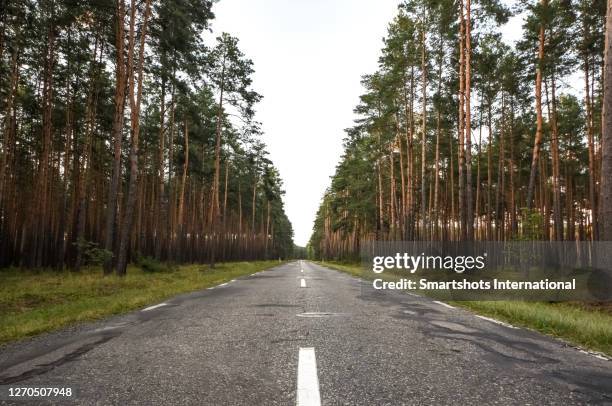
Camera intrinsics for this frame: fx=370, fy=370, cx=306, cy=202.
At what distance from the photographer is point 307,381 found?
3.20 m

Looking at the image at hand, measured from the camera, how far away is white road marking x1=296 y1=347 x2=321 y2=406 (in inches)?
109

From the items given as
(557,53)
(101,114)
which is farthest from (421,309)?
(101,114)

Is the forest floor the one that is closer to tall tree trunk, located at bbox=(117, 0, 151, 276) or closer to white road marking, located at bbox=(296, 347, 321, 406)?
white road marking, located at bbox=(296, 347, 321, 406)

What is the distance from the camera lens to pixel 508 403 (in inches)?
110

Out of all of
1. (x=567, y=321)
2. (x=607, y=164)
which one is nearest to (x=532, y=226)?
(x=607, y=164)

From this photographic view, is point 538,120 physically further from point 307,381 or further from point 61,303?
point 61,303

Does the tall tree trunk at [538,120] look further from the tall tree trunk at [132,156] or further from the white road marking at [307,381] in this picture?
the tall tree trunk at [132,156]

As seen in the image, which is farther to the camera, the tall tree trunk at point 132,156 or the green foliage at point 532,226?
the tall tree trunk at point 132,156

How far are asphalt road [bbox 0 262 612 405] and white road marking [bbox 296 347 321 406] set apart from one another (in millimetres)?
11

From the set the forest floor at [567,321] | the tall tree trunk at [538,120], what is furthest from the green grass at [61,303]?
the tall tree trunk at [538,120]

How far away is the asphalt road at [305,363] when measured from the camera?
2.94 m

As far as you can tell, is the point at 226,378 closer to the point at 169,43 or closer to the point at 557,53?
the point at 169,43

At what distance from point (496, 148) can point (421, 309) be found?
31003 millimetres

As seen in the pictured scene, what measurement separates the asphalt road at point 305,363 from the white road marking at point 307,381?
0.4 inches
